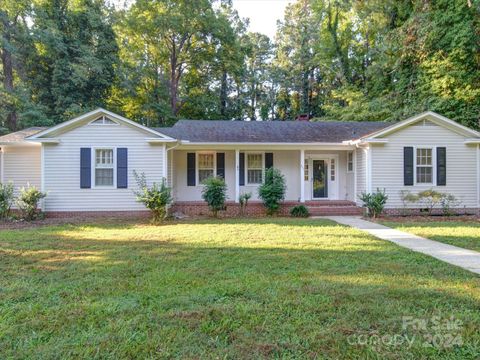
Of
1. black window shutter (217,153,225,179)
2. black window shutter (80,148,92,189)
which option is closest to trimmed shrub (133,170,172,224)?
black window shutter (80,148,92,189)

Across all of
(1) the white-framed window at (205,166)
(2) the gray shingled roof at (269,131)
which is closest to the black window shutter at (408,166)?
(2) the gray shingled roof at (269,131)

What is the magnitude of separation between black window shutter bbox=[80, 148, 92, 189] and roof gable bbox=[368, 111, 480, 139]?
9.81 m

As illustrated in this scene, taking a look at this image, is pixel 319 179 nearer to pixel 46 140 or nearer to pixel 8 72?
pixel 46 140

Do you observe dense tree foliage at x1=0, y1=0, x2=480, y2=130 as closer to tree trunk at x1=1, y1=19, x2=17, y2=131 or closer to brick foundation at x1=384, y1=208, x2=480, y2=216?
tree trunk at x1=1, y1=19, x2=17, y2=131

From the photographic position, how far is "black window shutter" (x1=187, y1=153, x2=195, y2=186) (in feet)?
43.5

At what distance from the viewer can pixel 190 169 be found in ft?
43.7

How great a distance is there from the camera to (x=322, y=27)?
27219 millimetres

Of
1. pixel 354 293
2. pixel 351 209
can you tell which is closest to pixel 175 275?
pixel 354 293

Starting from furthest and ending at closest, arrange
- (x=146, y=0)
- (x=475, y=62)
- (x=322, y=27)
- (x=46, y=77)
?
(x=322, y=27), (x=146, y=0), (x=46, y=77), (x=475, y=62)

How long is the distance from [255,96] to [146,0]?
40.4 feet

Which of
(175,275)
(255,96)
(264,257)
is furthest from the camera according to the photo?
(255,96)

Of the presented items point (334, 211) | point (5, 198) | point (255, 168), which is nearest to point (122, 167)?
point (5, 198)

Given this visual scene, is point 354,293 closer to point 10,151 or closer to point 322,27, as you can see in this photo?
point 10,151

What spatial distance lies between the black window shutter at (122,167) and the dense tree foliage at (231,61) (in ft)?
35.4
